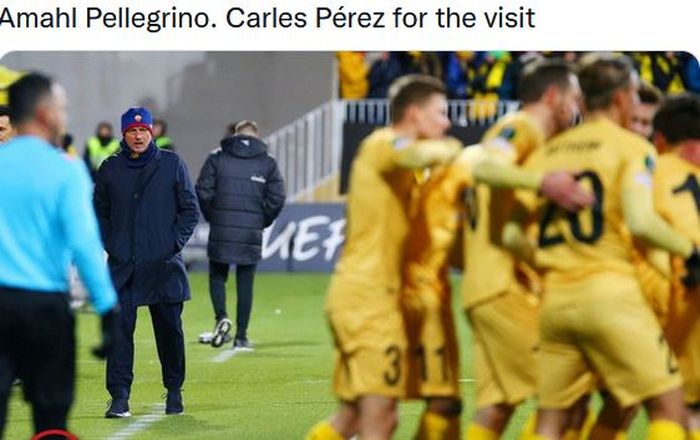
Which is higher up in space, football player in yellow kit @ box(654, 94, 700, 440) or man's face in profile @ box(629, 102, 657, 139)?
man's face in profile @ box(629, 102, 657, 139)

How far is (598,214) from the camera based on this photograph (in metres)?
8.90

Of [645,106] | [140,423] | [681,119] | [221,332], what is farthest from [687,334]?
[221,332]

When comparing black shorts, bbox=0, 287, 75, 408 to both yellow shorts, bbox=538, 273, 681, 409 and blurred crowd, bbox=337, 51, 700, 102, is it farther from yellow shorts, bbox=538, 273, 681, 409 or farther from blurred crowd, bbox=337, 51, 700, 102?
blurred crowd, bbox=337, 51, 700, 102

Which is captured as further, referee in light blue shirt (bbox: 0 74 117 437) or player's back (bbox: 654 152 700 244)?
player's back (bbox: 654 152 700 244)

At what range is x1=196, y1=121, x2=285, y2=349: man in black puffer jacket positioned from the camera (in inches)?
743

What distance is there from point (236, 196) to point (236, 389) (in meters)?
3.85

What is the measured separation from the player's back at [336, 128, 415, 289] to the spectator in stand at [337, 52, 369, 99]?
2106 cm

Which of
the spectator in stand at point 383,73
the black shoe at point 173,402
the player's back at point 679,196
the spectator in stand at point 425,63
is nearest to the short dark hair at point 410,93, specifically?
the player's back at point 679,196

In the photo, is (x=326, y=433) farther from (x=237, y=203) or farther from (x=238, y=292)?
(x=237, y=203)

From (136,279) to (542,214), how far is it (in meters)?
5.35

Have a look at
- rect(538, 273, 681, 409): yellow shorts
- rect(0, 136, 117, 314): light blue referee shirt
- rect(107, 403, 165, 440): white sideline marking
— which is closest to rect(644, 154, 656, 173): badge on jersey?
rect(538, 273, 681, 409): yellow shorts

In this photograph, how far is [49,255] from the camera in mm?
8969

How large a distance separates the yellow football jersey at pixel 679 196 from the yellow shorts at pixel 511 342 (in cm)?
87

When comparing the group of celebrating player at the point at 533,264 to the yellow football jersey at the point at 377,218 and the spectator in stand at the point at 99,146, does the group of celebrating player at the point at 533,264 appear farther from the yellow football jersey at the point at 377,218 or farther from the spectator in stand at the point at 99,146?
the spectator in stand at the point at 99,146
